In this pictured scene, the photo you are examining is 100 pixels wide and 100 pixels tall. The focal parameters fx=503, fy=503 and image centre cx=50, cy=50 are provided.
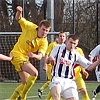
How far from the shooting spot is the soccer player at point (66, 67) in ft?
30.3

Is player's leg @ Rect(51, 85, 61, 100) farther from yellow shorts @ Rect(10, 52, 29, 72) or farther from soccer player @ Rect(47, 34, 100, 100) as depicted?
yellow shorts @ Rect(10, 52, 29, 72)

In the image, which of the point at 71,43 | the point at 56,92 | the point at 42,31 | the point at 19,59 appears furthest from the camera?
the point at 19,59

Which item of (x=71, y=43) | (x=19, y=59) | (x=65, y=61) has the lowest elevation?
(x=19, y=59)

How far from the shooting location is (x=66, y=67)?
9.48 metres

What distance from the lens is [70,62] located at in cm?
950

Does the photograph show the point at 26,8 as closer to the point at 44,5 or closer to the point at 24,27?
the point at 44,5

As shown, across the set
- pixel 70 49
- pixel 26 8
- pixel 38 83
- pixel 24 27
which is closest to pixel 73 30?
pixel 26 8

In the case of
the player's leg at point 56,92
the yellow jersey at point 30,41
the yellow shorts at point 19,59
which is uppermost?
the yellow jersey at point 30,41

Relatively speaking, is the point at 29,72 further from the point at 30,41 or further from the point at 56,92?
A: the point at 56,92

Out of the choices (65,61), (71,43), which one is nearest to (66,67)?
(65,61)

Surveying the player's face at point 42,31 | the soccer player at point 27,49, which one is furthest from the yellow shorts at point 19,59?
the player's face at point 42,31

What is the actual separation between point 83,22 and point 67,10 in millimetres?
1369

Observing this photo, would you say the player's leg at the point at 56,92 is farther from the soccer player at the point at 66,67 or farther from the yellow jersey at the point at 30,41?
the yellow jersey at the point at 30,41

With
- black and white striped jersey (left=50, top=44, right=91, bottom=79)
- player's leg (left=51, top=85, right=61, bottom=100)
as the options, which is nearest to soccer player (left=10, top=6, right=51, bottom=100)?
black and white striped jersey (left=50, top=44, right=91, bottom=79)
